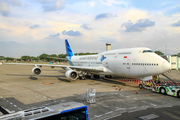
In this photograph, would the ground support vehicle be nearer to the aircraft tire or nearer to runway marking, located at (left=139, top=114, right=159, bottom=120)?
the aircraft tire

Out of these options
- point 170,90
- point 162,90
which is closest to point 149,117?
point 170,90

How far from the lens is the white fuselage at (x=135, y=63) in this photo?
1691 centimetres

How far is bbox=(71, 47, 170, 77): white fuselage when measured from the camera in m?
16.9

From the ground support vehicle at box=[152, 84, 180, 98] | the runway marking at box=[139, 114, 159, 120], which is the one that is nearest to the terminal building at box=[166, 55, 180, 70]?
the ground support vehicle at box=[152, 84, 180, 98]

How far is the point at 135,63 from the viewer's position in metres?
18.7

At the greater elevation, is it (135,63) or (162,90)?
(135,63)

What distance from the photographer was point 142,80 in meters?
19.0

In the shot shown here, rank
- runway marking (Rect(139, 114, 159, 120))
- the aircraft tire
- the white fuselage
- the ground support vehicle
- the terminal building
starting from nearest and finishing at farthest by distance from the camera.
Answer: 1. runway marking (Rect(139, 114, 159, 120))
2. the ground support vehicle
3. the aircraft tire
4. the white fuselage
5. the terminal building

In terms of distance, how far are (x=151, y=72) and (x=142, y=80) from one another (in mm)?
2253

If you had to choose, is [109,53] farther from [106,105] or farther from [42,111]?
[42,111]

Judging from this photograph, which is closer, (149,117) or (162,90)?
(149,117)

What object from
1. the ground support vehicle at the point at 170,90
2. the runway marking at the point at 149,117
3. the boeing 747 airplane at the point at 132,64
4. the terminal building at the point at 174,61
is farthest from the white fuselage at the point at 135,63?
the runway marking at the point at 149,117

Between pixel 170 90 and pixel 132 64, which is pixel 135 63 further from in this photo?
pixel 170 90

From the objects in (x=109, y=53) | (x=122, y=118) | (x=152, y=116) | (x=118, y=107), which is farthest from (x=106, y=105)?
(x=109, y=53)
